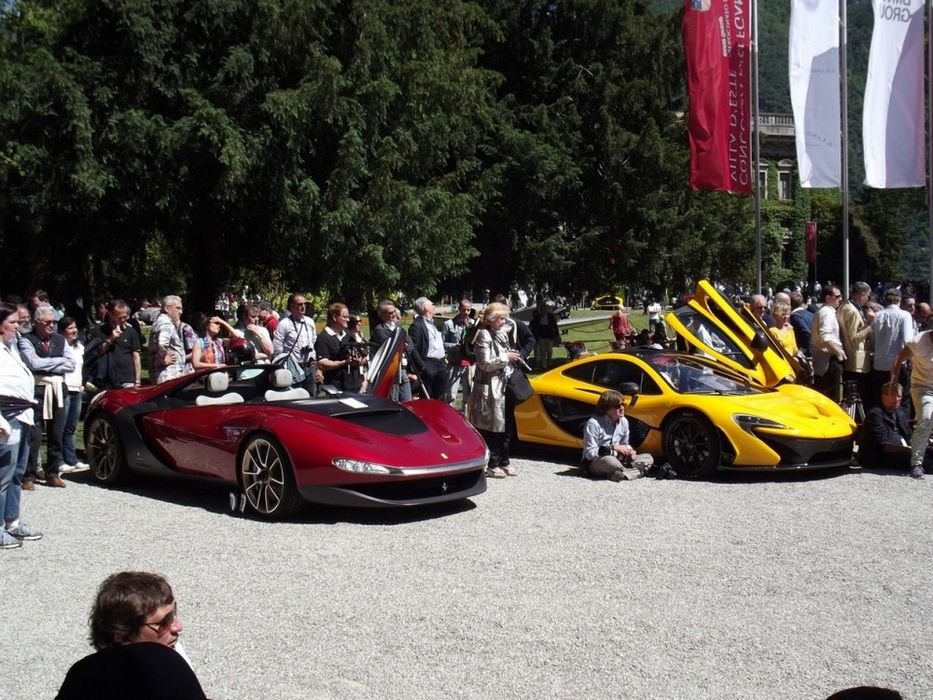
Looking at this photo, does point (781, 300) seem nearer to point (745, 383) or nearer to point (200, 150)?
point (745, 383)

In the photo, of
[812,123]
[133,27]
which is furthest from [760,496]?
[133,27]

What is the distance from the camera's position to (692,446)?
33.2 feet

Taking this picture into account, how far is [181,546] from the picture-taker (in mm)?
7262

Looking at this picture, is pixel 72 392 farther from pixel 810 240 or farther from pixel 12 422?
pixel 810 240

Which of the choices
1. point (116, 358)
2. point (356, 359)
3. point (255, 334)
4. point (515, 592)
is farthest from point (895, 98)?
point (515, 592)

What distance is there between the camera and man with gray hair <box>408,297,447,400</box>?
1241cm

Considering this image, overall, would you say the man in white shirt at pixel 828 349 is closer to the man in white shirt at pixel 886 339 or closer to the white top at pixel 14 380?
the man in white shirt at pixel 886 339

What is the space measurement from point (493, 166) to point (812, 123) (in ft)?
27.5

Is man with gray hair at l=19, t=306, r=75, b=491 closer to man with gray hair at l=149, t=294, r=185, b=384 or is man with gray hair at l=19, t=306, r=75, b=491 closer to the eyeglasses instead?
man with gray hair at l=149, t=294, r=185, b=384

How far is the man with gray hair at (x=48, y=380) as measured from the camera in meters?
9.43

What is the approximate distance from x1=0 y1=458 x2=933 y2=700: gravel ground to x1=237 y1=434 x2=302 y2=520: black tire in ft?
0.76

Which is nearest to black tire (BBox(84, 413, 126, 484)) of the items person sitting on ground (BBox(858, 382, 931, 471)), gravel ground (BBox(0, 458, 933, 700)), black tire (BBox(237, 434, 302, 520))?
gravel ground (BBox(0, 458, 933, 700))

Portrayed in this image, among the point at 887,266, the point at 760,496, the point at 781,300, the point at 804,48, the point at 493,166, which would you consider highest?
the point at 804,48

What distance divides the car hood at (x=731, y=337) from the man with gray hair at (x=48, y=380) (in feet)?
22.1
